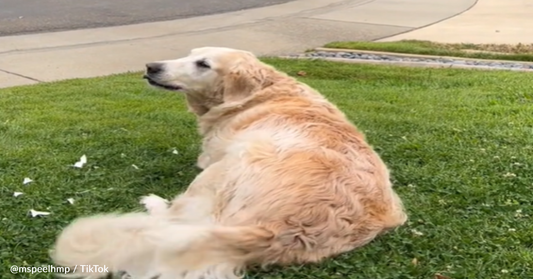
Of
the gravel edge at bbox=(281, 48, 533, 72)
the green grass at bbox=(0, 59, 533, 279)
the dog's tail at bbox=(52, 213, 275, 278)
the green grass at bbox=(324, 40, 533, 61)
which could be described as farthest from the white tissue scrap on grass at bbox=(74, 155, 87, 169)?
the green grass at bbox=(324, 40, 533, 61)

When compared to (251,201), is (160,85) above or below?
above

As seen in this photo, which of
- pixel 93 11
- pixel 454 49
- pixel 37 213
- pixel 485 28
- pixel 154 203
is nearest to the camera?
pixel 37 213

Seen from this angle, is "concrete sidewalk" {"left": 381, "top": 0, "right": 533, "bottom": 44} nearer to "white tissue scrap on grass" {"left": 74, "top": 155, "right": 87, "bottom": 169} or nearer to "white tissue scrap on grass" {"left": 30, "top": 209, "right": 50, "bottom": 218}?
"white tissue scrap on grass" {"left": 74, "top": 155, "right": 87, "bottom": 169}

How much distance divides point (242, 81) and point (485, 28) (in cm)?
920

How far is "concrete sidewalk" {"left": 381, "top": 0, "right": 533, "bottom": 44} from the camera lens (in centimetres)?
1099

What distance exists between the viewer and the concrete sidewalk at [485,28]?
36.1 feet

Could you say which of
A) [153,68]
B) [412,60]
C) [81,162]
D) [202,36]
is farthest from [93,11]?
[153,68]

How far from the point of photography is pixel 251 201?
10.0 ft

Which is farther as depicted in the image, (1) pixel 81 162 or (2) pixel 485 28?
(2) pixel 485 28

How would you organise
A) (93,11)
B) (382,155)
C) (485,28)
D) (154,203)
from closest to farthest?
(154,203) → (382,155) → (485,28) → (93,11)

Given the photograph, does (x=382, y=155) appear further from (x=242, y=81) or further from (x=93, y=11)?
(x=93, y=11)

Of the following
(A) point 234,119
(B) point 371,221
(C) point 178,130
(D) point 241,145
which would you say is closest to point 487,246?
(B) point 371,221

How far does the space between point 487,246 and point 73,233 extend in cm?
203

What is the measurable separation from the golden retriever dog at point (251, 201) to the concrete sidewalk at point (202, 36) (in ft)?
13.9
